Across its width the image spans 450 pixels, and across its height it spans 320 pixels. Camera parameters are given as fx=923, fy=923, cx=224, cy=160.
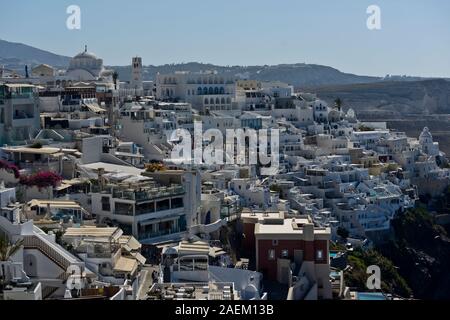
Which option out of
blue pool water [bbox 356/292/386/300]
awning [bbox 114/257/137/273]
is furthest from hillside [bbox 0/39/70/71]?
awning [bbox 114/257/137/273]

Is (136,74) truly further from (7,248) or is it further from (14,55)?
(14,55)

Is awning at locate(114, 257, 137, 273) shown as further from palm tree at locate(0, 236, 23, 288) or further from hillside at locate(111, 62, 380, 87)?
hillside at locate(111, 62, 380, 87)

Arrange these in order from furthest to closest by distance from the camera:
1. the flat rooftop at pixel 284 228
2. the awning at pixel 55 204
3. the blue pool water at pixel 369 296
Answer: the awning at pixel 55 204, the flat rooftop at pixel 284 228, the blue pool water at pixel 369 296

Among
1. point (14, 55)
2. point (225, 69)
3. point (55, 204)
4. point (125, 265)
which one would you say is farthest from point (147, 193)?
point (225, 69)

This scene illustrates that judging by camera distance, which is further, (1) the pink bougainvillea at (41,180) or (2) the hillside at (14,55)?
(2) the hillside at (14,55)

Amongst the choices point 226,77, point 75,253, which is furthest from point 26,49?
point 75,253

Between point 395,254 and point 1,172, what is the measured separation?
46.2 ft

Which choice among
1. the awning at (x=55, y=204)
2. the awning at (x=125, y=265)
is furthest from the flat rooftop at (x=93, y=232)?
the awning at (x=55, y=204)

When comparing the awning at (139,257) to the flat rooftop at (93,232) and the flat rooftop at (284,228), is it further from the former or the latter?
the flat rooftop at (284,228)

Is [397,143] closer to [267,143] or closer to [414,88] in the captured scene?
[267,143]

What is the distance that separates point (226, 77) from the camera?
3650 centimetres

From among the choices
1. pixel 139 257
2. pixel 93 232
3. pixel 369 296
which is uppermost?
Result: pixel 93 232

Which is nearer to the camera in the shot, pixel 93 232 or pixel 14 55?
pixel 93 232
